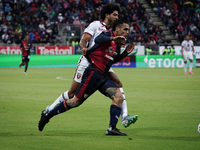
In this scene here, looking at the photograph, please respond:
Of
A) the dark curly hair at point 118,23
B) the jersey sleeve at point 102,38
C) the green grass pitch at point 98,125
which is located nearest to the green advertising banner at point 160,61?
the green grass pitch at point 98,125

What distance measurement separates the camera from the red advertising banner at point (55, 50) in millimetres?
33500

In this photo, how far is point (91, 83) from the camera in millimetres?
6324

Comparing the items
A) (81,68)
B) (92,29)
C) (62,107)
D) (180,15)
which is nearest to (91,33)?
(92,29)

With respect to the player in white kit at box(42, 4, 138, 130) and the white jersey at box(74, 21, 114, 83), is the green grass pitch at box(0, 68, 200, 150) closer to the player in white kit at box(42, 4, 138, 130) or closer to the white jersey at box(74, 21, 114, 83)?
the player in white kit at box(42, 4, 138, 130)

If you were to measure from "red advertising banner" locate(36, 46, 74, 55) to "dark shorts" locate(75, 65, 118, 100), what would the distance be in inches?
1086

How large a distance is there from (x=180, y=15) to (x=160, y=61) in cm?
1079

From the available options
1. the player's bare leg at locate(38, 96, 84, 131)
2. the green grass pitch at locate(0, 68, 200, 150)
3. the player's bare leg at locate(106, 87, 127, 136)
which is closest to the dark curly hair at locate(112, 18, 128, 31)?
the player's bare leg at locate(106, 87, 127, 136)

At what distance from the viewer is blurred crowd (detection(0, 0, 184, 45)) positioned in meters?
34.5

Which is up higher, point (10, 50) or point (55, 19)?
point (55, 19)

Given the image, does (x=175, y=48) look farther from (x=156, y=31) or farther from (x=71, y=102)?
(x=71, y=102)

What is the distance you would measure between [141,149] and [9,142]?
6.56ft

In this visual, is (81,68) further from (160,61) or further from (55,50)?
(55,50)

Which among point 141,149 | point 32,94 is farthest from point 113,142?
point 32,94

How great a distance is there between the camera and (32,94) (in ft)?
42.2
